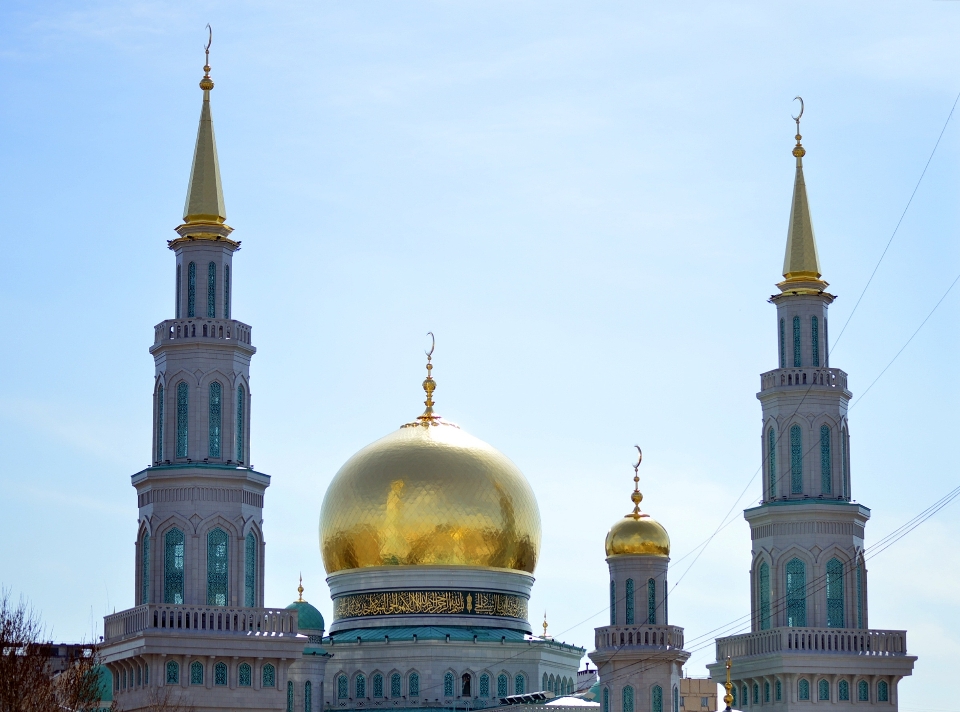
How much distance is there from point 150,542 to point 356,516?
39.5ft

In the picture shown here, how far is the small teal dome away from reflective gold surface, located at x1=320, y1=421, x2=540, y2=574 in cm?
193

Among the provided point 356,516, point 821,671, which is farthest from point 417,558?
point 821,671

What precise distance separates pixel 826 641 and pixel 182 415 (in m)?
16.4

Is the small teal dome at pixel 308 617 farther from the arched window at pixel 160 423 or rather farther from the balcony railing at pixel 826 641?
Result: the balcony railing at pixel 826 641

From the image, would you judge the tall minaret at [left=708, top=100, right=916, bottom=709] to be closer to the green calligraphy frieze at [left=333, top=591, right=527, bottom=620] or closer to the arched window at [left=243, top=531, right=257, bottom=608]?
the green calligraphy frieze at [left=333, top=591, right=527, bottom=620]

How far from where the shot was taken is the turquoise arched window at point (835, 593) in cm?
6462

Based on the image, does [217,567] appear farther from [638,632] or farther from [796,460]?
[796,460]

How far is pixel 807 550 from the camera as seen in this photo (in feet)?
212

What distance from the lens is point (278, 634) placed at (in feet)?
Answer: 197

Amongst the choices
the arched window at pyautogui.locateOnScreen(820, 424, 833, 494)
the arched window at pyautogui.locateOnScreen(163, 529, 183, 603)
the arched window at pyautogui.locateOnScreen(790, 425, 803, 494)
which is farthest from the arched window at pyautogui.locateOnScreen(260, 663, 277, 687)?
the arched window at pyautogui.locateOnScreen(820, 424, 833, 494)

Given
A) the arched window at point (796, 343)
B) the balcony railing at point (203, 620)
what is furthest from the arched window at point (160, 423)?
the arched window at point (796, 343)

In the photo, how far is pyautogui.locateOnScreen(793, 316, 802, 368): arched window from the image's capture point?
66250 millimetres

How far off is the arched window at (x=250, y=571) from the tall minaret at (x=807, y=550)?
12.3m

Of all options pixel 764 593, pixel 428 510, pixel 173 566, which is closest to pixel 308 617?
pixel 428 510
